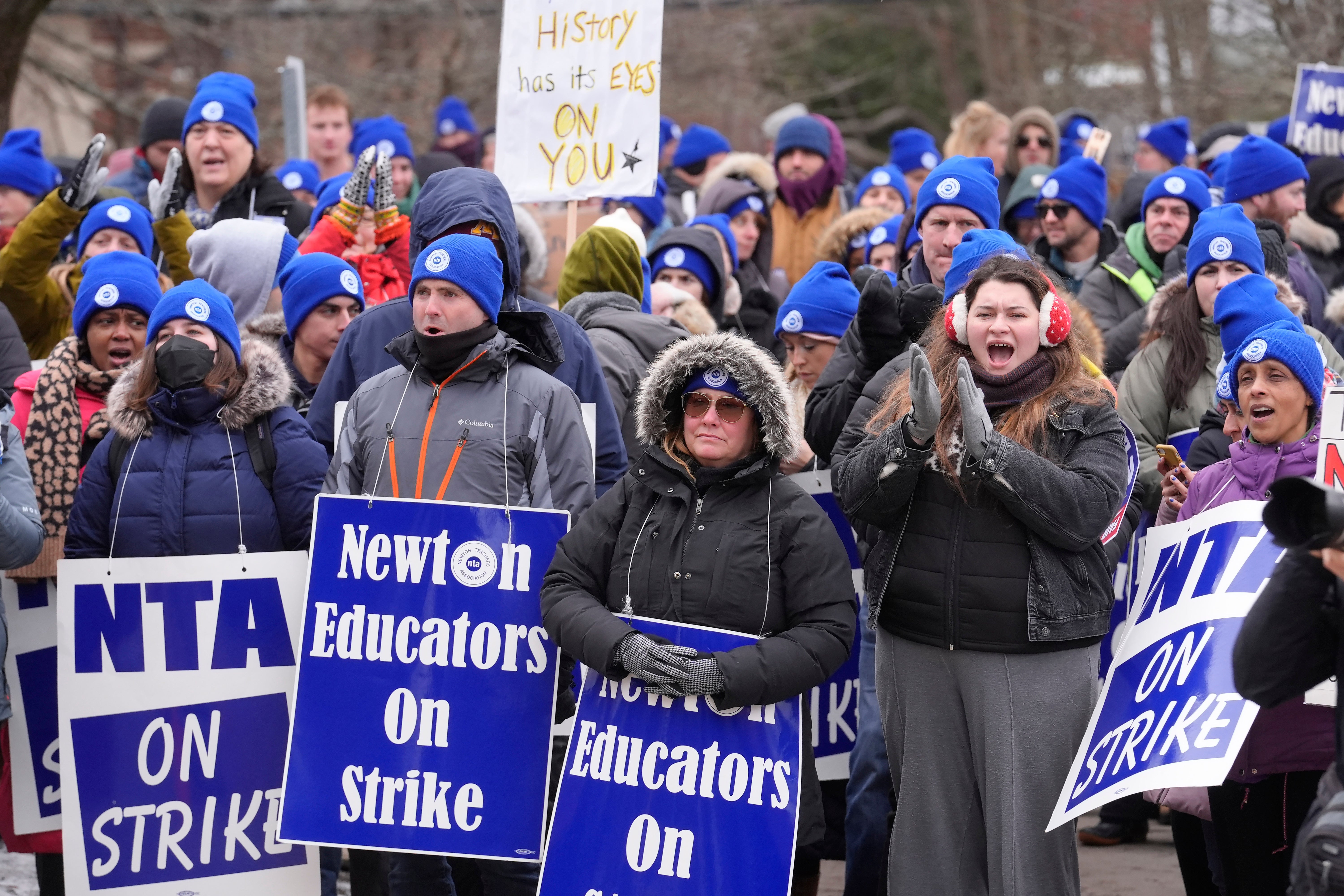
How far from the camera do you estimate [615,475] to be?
5.32 metres

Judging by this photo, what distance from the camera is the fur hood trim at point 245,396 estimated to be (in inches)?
202

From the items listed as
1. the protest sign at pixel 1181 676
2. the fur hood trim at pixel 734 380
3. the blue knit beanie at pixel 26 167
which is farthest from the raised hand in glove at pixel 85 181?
the protest sign at pixel 1181 676

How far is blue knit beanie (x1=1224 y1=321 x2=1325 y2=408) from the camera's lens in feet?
15.6

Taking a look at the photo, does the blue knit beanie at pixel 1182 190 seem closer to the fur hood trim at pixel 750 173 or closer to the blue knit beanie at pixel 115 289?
the fur hood trim at pixel 750 173

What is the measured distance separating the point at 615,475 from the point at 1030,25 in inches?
872

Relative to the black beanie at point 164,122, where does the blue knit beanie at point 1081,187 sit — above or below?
below

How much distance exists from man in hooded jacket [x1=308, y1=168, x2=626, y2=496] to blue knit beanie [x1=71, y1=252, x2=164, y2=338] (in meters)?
0.78

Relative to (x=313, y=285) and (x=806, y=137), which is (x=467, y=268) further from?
(x=806, y=137)

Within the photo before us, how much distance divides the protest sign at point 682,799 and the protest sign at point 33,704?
5.95ft

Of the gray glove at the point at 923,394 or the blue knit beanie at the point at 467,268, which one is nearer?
the gray glove at the point at 923,394

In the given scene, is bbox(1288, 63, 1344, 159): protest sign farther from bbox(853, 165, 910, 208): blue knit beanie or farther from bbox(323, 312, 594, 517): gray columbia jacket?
bbox(323, 312, 594, 517): gray columbia jacket

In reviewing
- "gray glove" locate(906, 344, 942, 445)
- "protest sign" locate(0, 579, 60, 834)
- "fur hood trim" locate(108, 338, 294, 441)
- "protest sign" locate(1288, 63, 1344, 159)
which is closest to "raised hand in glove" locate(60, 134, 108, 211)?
"fur hood trim" locate(108, 338, 294, 441)

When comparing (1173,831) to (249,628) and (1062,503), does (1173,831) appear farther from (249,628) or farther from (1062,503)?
(249,628)

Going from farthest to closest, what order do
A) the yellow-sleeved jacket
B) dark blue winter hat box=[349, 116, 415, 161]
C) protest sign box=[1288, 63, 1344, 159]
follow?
dark blue winter hat box=[349, 116, 415, 161]
protest sign box=[1288, 63, 1344, 159]
the yellow-sleeved jacket
